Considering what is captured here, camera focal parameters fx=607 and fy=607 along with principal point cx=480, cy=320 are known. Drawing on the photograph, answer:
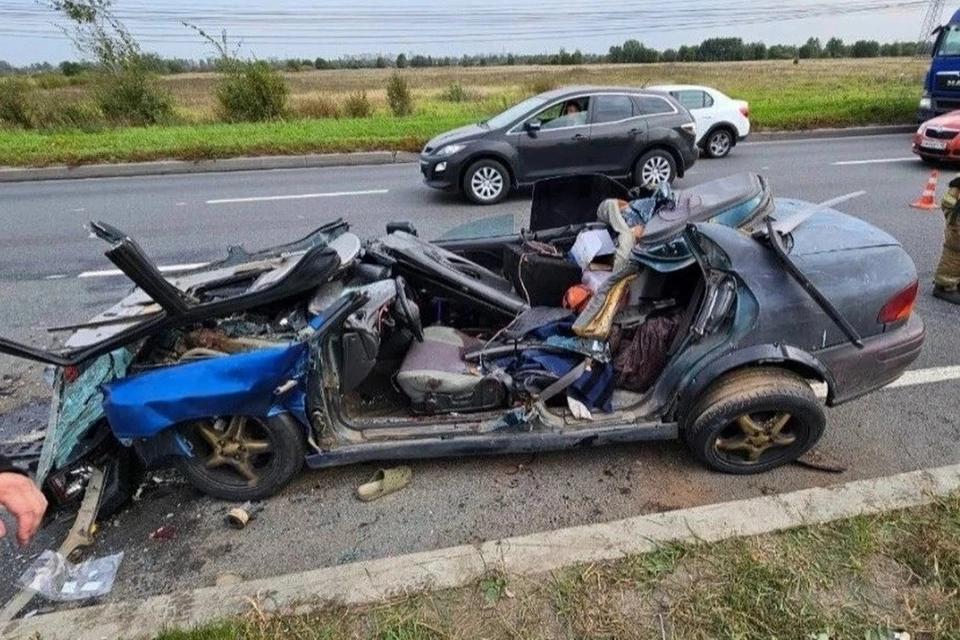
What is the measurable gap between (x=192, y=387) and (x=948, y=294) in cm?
559

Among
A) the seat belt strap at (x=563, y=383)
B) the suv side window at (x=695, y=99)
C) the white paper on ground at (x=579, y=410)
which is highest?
the suv side window at (x=695, y=99)

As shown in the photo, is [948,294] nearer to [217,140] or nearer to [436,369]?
[436,369]

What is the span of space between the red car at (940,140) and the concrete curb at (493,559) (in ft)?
30.6

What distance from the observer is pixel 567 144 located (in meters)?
8.81

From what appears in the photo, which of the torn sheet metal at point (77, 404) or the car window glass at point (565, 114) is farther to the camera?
the car window glass at point (565, 114)

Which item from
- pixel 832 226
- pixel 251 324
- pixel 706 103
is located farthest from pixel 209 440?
pixel 706 103

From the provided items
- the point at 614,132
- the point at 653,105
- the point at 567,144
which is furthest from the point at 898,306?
the point at 653,105

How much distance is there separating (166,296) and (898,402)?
388cm

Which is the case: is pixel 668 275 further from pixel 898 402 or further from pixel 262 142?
pixel 262 142

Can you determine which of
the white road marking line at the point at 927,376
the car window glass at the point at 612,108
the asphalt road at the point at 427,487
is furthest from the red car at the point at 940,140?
the white road marking line at the point at 927,376

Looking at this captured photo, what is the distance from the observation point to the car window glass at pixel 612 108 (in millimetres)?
8953

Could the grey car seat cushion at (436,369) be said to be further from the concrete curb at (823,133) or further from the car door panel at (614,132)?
the concrete curb at (823,133)

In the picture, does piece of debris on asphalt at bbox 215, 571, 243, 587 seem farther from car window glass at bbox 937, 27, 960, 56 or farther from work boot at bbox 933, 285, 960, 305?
car window glass at bbox 937, 27, 960, 56

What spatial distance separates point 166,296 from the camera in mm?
2373
